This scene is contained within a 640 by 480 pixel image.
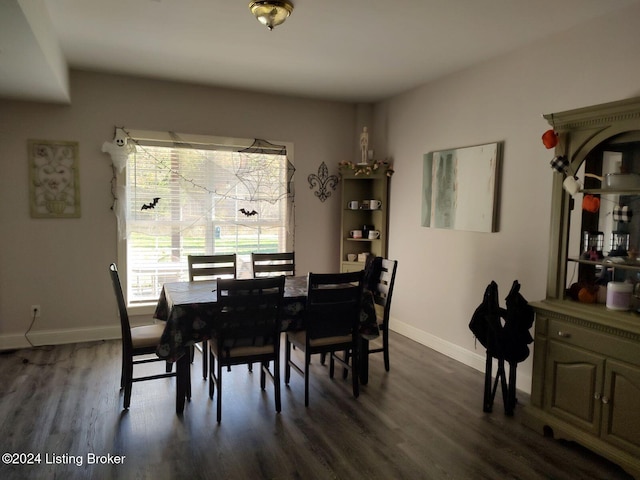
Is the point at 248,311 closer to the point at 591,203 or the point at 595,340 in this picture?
the point at 595,340

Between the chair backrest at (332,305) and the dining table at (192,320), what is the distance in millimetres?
170

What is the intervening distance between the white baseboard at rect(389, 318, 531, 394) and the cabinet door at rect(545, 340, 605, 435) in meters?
0.70

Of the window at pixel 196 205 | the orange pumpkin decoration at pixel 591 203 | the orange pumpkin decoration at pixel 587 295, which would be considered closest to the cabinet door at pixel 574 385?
the orange pumpkin decoration at pixel 587 295

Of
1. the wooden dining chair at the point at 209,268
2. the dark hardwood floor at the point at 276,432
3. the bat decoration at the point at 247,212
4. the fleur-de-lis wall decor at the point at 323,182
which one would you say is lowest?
the dark hardwood floor at the point at 276,432

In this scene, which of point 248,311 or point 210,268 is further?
point 210,268

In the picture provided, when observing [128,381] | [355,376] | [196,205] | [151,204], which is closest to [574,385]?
[355,376]

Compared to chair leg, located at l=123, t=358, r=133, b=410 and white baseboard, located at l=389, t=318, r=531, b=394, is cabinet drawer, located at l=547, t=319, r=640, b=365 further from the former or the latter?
chair leg, located at l=123, t=358, r=133, b=410

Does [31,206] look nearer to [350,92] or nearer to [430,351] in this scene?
[350,92]

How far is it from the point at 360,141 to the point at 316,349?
275cm

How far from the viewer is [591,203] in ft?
8.40

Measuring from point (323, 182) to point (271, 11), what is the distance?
2.71 m

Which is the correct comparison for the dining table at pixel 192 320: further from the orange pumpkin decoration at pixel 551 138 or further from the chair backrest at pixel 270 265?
the orange pumpkin decoration at pixel 551 138

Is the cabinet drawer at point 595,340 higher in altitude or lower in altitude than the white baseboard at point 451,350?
higher

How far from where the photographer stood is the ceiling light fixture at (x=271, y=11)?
2.62 meters
